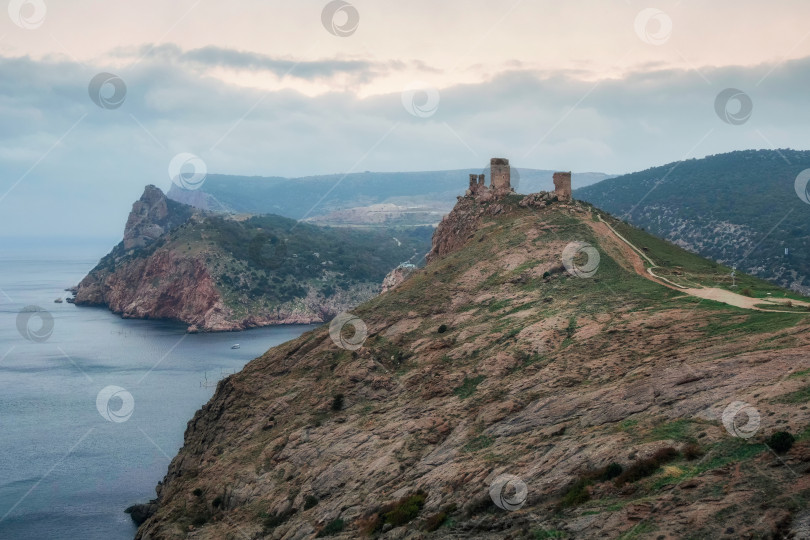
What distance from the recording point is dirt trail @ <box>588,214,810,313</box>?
4816 centimetres

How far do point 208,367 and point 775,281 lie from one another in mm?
102171

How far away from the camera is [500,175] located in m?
87.2
